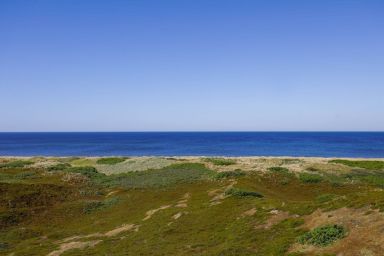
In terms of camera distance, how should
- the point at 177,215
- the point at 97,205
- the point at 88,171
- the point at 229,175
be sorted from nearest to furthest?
the point at 177,215 → the point at 97,205 → the point at 229,175 → the point at 88,171

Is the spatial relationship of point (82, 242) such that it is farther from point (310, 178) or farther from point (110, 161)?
point (110, 161)

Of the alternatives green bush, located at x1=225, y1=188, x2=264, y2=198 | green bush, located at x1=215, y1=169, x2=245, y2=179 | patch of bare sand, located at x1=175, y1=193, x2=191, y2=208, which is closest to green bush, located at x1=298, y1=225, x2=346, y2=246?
green bush, located at x1=225, y1=188, x2=264, y2=198

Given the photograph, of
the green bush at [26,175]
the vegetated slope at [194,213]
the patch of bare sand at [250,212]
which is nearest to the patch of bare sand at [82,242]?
the vegetated slope at [194,213]

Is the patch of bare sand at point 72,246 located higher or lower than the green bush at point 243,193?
lower

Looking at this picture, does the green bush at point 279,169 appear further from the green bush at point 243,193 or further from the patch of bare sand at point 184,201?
the green bush at point 243,193

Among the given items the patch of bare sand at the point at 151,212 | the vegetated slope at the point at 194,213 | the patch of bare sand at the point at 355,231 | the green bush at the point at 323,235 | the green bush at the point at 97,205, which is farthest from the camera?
the green bush at the point at 97,205

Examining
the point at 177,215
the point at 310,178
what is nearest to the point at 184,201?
the point at 177,215
